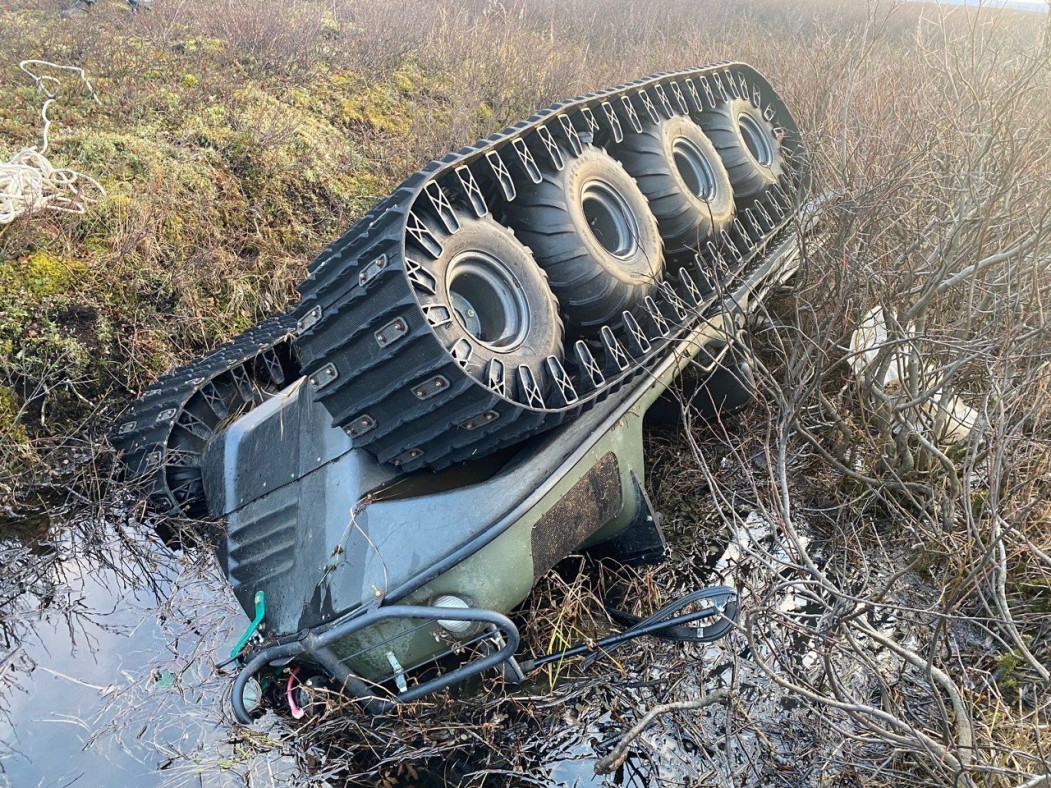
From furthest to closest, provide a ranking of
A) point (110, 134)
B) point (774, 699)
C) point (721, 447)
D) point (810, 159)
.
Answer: point (110, 134), point (810, 159), point (721, 447), point (774, 699)

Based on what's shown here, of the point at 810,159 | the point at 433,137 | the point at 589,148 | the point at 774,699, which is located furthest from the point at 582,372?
the point at 433,137

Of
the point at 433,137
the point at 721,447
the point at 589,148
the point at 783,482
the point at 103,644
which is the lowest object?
the point at 721,447

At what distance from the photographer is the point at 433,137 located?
26.9 feet

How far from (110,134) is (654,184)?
4079mm

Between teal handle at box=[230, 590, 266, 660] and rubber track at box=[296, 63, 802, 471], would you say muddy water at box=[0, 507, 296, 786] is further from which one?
rubber track at box=[296, 63, 802, 471]

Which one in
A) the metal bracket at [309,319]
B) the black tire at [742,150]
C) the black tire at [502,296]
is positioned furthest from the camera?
the black tire at [742,150]

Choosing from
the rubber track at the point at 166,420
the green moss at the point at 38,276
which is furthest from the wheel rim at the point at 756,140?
the green moss at the point at 38,276

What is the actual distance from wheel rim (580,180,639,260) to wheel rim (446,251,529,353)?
89 centimetres

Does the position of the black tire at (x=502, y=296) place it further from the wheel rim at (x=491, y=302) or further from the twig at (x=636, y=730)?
the twig at (x=636, y=730)

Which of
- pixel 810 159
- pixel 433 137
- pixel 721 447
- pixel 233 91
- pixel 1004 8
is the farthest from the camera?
pixel 433 137

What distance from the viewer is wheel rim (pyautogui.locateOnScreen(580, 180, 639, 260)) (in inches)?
167

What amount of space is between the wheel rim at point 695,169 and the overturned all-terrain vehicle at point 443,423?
0.72 metres

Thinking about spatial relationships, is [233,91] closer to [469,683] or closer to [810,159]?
[810,159]

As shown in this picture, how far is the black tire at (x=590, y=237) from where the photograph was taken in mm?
3844
